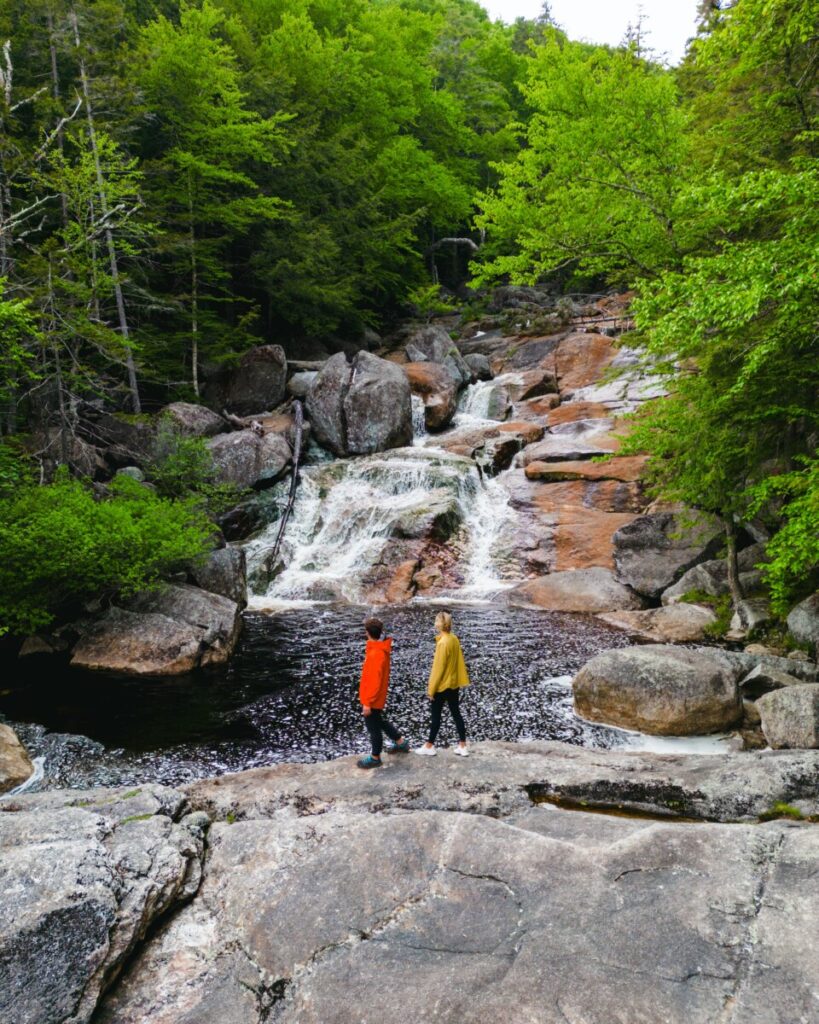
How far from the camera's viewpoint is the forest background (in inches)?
376

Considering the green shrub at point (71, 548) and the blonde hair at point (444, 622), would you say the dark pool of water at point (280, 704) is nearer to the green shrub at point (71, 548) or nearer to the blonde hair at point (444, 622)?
the green shrub at point (71, 548)

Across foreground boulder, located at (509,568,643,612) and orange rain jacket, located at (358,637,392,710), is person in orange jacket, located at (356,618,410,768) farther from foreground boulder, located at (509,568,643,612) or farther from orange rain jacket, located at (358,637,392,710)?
foreground boulder, located at (509,568,643,612)

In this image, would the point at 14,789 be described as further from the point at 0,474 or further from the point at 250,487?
the point at 250,487

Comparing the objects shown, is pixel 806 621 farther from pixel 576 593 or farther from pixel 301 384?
pixel 301 384

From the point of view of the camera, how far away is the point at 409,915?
14.0 ft

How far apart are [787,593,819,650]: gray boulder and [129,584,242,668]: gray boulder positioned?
11.3 m

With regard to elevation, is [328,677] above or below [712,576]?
below

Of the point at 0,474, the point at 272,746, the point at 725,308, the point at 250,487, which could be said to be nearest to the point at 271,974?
the point at 272,746

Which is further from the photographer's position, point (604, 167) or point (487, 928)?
point (604, 167)

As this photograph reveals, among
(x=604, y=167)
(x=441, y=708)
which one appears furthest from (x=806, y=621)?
(x=604, y=167)

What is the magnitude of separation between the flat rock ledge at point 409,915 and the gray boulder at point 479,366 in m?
27.8

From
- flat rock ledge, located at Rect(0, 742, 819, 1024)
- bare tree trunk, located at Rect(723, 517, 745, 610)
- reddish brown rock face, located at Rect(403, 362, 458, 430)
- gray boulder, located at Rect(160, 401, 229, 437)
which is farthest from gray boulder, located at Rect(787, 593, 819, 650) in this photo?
gray boulder, located at Rect(160, 401, 229, 437)

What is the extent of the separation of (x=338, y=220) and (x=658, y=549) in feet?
74.1

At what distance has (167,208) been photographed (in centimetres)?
2550
